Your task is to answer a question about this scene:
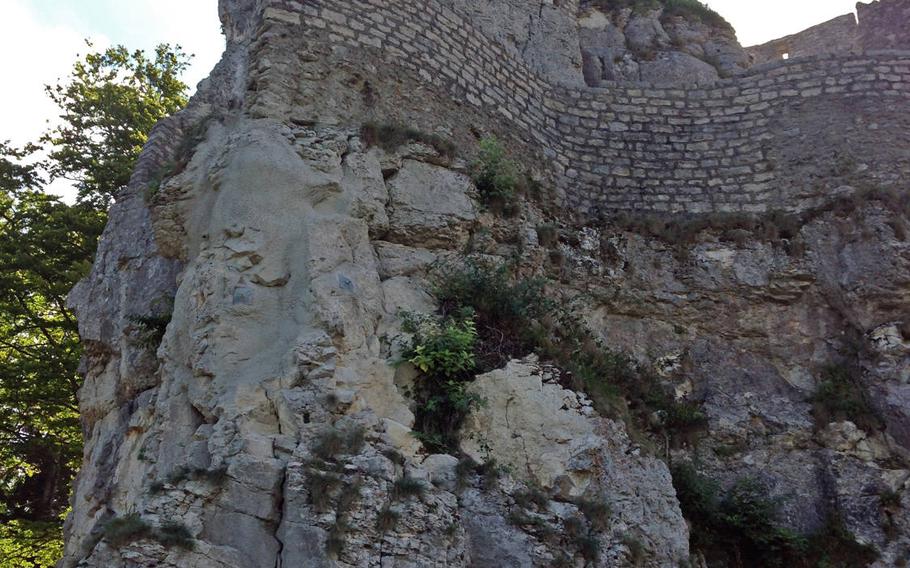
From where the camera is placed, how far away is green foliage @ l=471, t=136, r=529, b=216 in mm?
10305

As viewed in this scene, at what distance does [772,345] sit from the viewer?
1077cm

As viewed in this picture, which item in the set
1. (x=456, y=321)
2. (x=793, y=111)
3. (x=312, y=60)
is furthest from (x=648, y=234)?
(x=312, y=60)

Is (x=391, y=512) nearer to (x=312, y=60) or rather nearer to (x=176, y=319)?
(x=176, y=319)

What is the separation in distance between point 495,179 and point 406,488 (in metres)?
4.46

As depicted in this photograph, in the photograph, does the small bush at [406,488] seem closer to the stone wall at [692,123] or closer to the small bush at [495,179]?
the small bush at [495,179]

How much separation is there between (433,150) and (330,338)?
3262mm

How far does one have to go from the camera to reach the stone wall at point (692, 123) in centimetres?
1156

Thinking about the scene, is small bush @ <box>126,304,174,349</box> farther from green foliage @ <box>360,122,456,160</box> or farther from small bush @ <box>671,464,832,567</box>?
small bush @ <box>671,464,832,567</box>

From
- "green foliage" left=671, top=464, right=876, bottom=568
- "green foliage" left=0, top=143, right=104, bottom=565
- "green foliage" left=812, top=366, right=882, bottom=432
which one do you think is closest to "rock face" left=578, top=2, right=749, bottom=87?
"green foliage" left=812, top=366, right=882, bottom=432

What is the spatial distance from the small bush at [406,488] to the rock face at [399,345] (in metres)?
0.02

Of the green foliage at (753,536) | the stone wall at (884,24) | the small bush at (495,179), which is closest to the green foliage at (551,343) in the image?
the small bush at (495,179)

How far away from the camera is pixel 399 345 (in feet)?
26.7

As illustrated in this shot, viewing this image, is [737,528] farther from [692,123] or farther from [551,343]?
[692,123]

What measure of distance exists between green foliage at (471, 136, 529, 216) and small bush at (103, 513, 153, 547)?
5.28 metres
